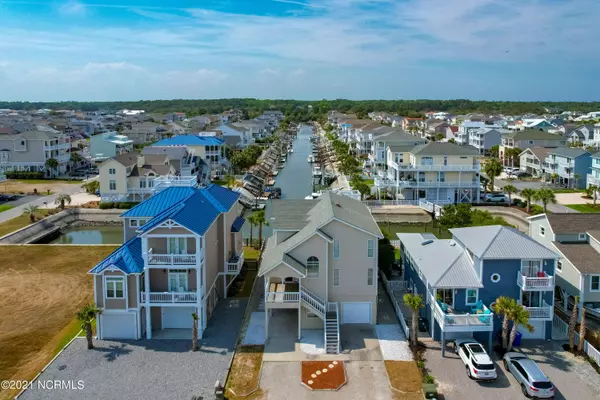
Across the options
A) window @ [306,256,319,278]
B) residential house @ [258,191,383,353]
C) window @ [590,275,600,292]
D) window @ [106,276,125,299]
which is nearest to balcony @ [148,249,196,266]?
window @ [106,276,125,299]

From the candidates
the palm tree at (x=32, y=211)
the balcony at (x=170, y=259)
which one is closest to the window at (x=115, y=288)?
the balcony at (x=170, y=259)

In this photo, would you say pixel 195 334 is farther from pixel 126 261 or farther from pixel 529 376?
pixel 529 376

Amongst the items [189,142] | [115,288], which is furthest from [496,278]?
[189,142]

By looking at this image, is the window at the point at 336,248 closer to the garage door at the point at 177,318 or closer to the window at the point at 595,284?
the garage door at the point at 177,318

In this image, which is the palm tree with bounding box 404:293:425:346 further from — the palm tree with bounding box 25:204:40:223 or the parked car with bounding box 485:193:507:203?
the palm tree with bounding box 25:204:40:223

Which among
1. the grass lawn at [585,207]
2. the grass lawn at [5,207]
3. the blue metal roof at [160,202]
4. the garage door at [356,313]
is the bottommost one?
the garage door at [356,313]

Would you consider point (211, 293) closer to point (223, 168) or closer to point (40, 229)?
point (40, 229)
